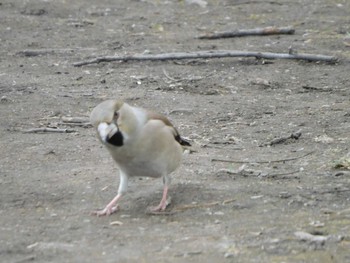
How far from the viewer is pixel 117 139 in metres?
5.65

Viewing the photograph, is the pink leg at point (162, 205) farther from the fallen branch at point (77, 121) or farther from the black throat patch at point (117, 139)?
the fallen branch at point (77, 121)

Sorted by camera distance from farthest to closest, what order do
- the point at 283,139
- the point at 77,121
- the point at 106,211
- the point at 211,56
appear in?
the point at 211,56, the point at 77,121, the point at 283,139, the point at 106,211

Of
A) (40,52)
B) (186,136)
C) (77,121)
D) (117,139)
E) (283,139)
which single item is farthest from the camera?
(40,52)

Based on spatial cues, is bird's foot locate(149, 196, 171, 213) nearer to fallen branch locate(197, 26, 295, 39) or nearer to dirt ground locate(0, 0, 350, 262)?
dirt ground locate(0, 0, 350, 262)

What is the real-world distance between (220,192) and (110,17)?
324 inches

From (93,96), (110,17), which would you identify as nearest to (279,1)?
(110,17)

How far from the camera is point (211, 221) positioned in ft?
19.3

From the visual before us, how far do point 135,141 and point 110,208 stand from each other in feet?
1.76

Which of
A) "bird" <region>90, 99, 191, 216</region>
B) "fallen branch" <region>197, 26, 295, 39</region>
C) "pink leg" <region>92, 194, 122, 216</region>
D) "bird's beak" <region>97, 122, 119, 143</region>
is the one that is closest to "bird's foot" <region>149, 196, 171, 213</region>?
"bird" <region>90, 99, 191, 216</region>

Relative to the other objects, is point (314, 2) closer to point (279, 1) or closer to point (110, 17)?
point (279, 1)

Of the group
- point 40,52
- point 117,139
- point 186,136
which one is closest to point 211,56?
point 40,52

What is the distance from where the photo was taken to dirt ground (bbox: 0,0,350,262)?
5.53 meters

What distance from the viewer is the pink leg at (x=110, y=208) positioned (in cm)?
606

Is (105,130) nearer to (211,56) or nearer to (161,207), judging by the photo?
(161,207)
